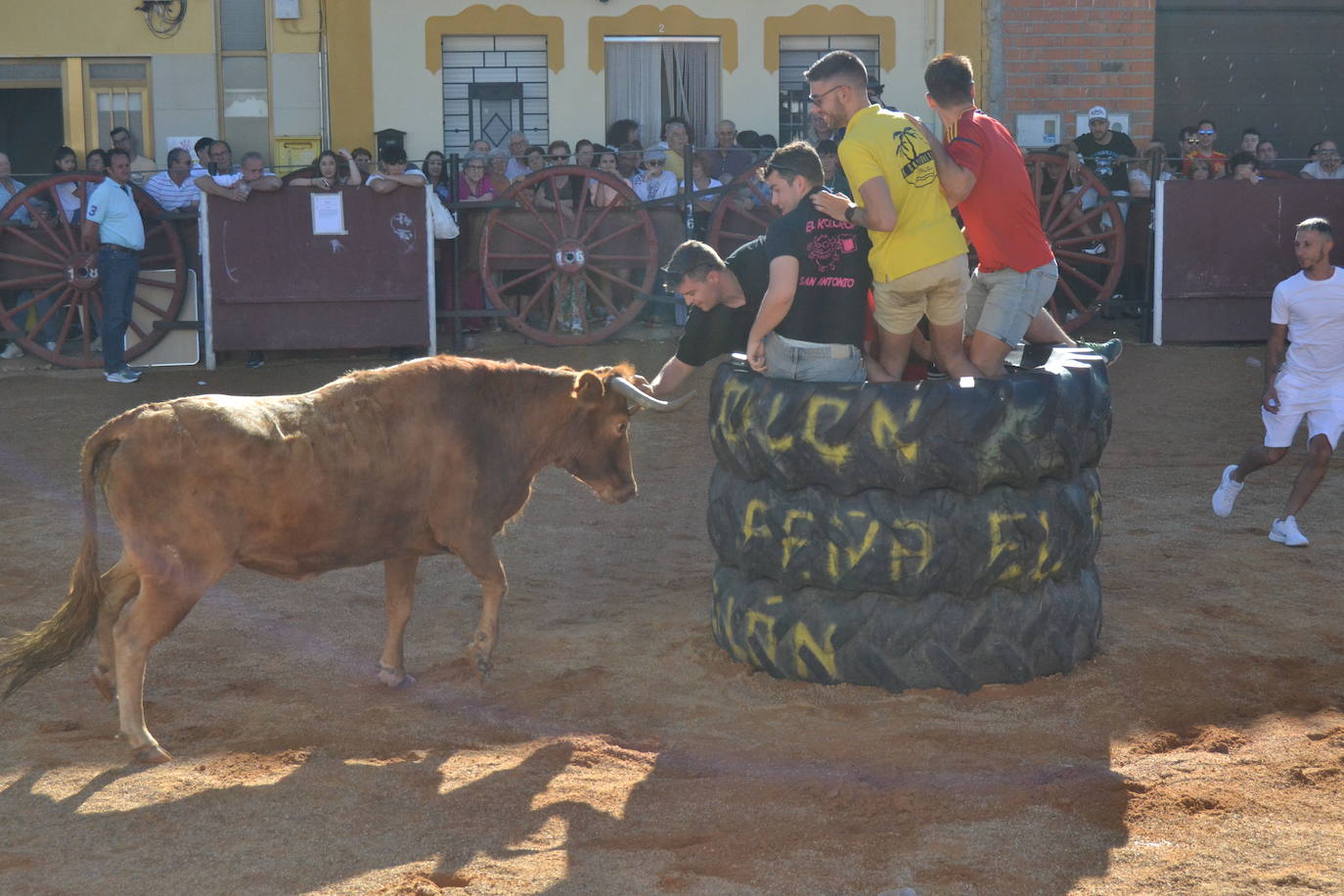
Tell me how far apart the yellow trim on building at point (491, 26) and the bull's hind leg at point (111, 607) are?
12148 millimetres

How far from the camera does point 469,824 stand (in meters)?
4.46

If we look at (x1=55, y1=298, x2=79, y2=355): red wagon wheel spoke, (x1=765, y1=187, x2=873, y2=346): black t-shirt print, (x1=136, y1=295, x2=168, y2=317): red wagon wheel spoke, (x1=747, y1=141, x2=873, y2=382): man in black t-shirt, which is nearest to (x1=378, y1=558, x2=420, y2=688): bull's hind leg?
(x1=747, y1=141, x2=873, y2=382): man in black t-shirt

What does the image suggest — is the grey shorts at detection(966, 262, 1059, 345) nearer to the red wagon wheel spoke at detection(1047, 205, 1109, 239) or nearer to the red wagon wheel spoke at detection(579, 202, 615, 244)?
the red wagon wheel spoke at detection(579, 202, 615, 244)

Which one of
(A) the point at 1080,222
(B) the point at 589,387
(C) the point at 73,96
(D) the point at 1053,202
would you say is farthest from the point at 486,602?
(C) the point at 73,96

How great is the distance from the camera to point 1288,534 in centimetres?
777

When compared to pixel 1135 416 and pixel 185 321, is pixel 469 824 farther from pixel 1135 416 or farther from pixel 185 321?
pixel 185 321

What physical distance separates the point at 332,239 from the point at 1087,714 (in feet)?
33.0

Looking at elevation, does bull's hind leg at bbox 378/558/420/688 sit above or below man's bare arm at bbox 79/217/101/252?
below

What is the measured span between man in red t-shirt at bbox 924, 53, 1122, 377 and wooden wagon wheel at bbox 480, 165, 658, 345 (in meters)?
8.27

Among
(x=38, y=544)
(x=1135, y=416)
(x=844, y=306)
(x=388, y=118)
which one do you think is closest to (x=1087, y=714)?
(x=844, y=306)

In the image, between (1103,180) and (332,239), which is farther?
(1103,180)

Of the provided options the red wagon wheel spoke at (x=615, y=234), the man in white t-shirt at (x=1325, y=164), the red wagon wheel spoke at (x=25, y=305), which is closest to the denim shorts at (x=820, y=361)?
the red wagon wheel spoke at (x=615, y=234)

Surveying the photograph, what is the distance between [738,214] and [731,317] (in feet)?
27.6

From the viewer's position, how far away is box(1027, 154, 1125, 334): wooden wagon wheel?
14.3 meters
